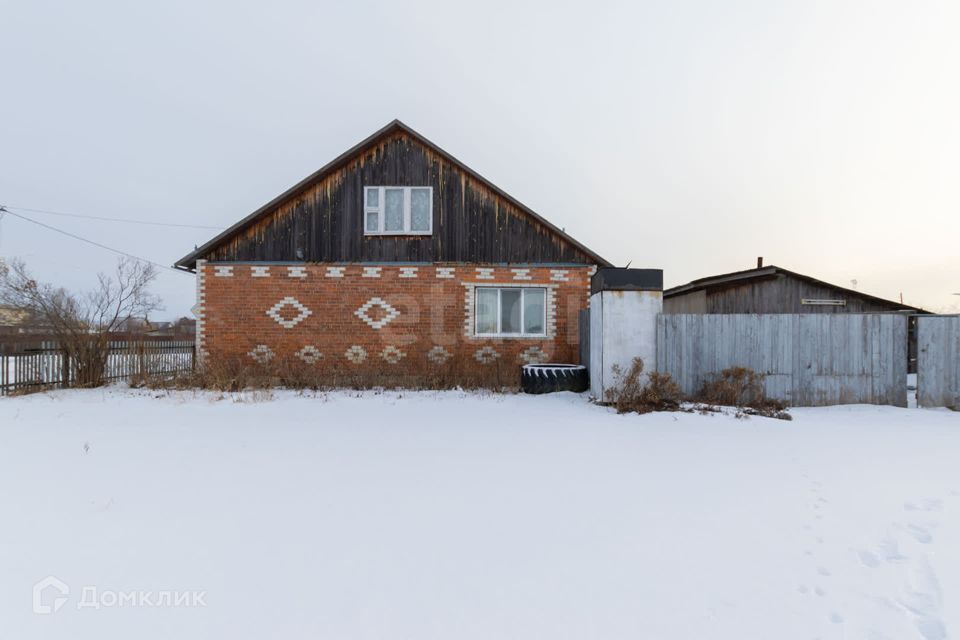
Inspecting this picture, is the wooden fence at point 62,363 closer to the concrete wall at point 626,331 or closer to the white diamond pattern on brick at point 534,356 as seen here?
the white diamond pattern on brick at point 534,356

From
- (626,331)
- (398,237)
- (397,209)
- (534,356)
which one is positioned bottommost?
(534,356)

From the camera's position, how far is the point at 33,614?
222 centimetres

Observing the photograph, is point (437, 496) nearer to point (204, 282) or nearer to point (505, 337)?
point (505, 337)

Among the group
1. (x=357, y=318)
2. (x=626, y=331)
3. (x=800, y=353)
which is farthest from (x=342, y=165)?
(x=800, y=353)

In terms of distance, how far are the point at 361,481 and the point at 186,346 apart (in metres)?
11.6

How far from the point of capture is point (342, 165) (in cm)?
1160

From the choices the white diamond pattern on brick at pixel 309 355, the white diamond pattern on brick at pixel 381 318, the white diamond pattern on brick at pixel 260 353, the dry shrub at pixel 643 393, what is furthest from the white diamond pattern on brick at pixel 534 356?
the white diamond pattern on brick at pixel 260 353

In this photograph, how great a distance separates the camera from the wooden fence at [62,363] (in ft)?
31.5

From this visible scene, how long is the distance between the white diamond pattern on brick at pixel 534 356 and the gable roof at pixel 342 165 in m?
2.92

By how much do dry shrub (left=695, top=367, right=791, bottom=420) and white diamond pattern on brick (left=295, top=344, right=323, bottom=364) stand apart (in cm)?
899

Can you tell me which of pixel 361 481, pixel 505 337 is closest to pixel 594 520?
pixel 361 481

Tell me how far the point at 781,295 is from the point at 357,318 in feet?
50.4

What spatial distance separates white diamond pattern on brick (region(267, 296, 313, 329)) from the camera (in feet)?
37.3

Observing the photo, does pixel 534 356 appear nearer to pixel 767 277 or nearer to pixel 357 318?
pixel 357 318
